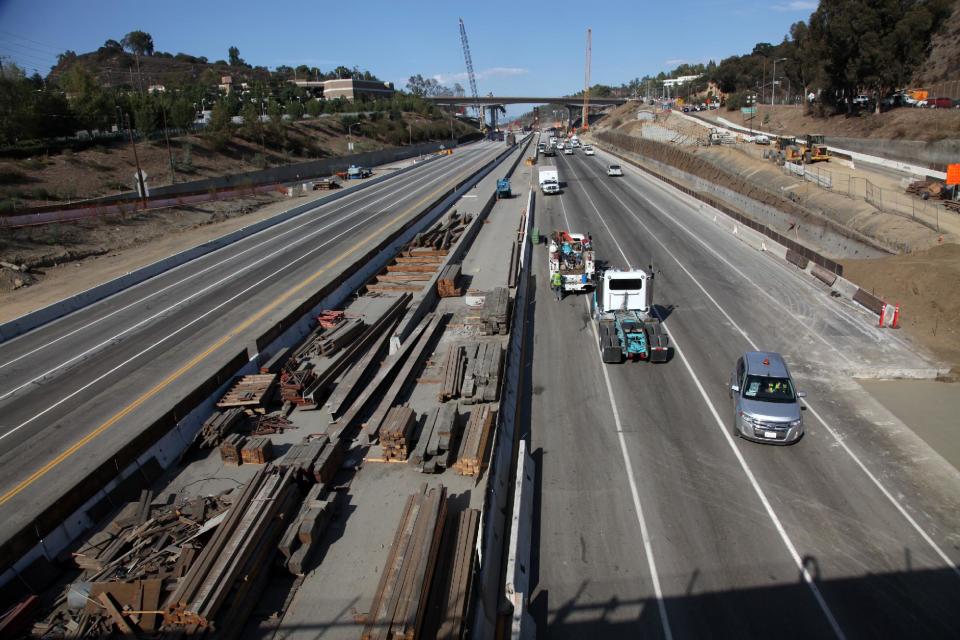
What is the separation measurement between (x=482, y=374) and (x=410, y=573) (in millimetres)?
8174

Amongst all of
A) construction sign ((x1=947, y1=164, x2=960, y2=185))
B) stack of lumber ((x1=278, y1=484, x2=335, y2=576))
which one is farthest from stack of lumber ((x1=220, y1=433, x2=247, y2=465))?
construction sign ((x1=947, y1=164, x2=960, y2=185))

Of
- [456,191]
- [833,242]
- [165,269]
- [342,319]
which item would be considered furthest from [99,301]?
[833,242]

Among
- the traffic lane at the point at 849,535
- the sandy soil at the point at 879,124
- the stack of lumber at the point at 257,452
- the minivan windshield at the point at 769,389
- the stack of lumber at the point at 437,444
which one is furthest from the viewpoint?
the sandy soil at the point at 879,124

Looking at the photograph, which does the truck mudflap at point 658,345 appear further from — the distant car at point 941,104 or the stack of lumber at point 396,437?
the distant car at point 941,104

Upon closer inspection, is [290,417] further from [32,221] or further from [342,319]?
[32,221]

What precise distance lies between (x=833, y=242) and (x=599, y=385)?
2667 centimetres

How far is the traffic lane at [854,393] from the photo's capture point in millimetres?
12703

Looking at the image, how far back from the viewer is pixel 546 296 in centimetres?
2697

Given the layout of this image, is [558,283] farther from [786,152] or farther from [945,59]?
[945,59]

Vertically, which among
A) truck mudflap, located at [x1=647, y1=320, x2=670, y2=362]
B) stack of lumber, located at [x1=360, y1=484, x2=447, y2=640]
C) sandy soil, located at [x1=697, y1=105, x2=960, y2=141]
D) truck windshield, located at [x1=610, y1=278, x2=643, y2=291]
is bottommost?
stack of lumber, located at [x1=360, y1=484, x2=447, y2=640]

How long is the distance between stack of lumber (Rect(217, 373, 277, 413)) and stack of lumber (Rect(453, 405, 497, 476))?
6.51 metres

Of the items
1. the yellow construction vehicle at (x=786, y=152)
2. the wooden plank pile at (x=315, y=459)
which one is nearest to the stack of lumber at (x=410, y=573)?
the wooden plank pile at (x=315, y=459)

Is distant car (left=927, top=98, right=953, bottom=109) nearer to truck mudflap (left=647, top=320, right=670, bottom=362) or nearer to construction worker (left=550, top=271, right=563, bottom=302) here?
construction worker (left=550, top=271, right=563, bottom=302)

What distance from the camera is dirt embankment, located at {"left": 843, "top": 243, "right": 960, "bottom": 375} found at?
69.5 feet
